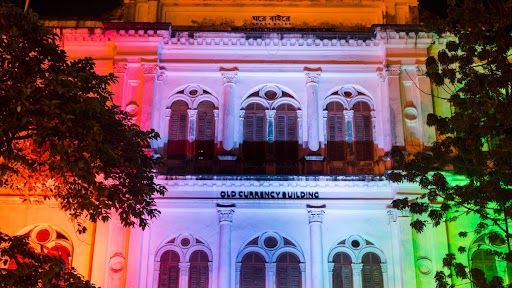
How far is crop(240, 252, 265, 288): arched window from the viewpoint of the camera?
55.1 feet

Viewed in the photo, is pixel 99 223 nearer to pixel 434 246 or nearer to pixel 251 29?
pixel 251 29

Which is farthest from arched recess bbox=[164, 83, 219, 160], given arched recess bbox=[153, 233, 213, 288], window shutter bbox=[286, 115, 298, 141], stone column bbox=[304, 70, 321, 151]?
stone column bbox=[304, 70, 321, 151]

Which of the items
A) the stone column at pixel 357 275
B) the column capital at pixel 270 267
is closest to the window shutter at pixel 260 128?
the column capital at pixel 270 267

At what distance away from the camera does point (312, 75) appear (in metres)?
18.4

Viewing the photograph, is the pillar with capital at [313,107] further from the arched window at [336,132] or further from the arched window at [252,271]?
the arched window at [252,271]

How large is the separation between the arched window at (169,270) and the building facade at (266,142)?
39mm

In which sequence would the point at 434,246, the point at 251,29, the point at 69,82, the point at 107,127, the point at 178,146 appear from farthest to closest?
the point at 251,29, the point at 178,146, the point at 434,246, the point at 107,127, the point at 69,82

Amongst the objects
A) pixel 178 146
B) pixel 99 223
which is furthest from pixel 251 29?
pixel 99 223

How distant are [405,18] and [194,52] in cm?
678

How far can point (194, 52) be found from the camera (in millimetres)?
18719

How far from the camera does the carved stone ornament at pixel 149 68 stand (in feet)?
59.3

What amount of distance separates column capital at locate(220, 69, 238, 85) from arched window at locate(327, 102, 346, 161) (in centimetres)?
295

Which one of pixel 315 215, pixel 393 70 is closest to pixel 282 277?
pixel 315 215

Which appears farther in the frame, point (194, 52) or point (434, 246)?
point (194, 52)
